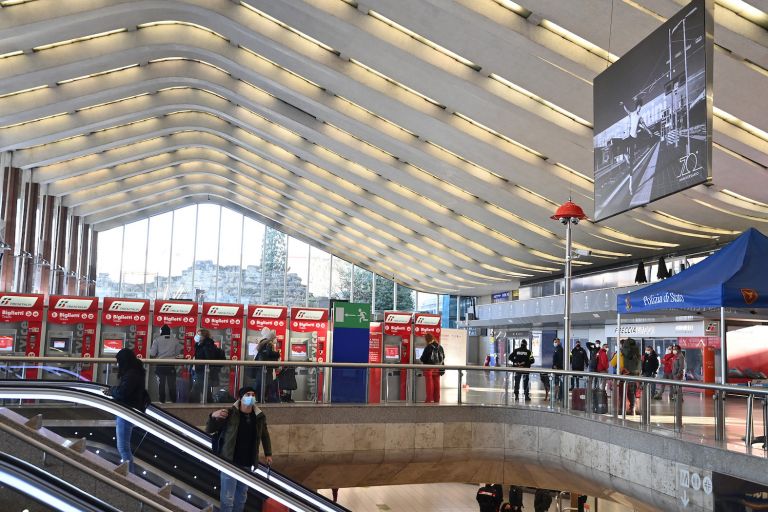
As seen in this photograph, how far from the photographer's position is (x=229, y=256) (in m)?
44.8

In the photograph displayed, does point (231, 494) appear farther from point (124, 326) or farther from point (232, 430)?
point (124, 326)

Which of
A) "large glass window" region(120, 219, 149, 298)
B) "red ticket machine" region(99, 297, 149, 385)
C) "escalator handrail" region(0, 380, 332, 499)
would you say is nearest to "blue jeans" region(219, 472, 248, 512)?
"escalator handrail" region(0, 380, 332, 499)

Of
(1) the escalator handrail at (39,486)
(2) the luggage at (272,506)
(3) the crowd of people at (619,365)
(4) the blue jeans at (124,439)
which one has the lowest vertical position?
(2) the luggage at (272,506)

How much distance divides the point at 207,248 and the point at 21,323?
28.4m

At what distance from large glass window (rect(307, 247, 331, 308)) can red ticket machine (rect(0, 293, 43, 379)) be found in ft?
99.1

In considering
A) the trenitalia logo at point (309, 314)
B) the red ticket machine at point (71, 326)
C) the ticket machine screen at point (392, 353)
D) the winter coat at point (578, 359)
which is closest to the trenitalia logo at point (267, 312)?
the trenitalia logo at point (309, 314)

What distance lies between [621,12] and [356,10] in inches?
237

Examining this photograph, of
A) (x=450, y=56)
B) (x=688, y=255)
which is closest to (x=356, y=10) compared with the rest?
(x=450, y=56)

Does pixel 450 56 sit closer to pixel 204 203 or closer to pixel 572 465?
pixel 572 465

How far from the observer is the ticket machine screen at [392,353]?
64.8ft

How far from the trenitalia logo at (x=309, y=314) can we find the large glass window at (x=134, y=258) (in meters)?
27.7

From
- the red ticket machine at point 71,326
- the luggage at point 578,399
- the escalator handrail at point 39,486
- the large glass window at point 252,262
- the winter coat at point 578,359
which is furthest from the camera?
the large glass window at point 252,262

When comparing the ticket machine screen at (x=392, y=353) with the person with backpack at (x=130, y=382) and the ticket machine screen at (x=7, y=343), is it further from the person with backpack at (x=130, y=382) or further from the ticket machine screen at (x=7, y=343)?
the person with backpack at (x=130, y=382)

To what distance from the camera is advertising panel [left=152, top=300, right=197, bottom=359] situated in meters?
17.8
